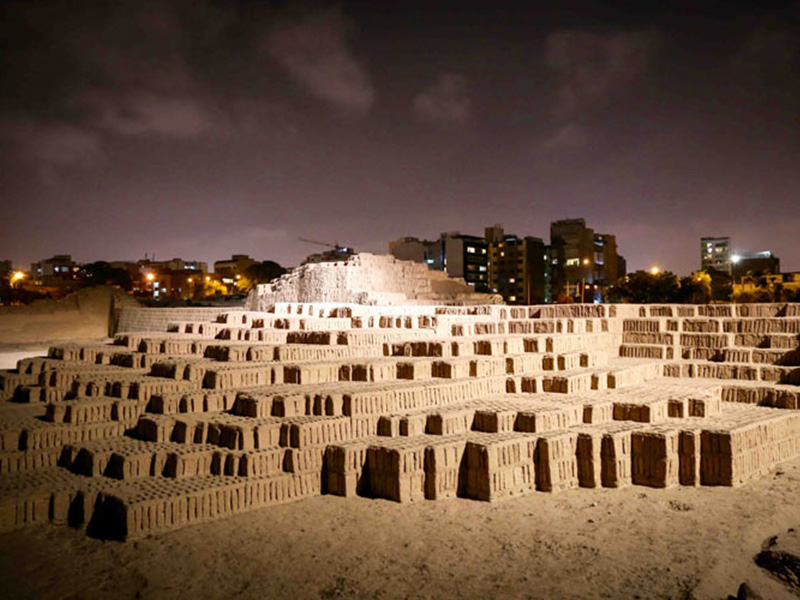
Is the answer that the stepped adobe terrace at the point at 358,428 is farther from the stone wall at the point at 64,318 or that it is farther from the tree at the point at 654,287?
the tree at the point at 654,287

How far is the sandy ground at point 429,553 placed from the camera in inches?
300

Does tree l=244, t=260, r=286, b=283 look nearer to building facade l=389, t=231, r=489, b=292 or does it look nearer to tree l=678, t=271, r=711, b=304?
building facade l=389, t=231, r=489, b=292

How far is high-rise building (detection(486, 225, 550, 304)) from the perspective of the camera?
311 ft

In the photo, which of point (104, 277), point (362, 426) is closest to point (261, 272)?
point (104, 277)

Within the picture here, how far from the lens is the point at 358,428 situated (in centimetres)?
1194

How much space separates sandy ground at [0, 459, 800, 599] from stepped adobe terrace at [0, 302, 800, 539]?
1.48ft

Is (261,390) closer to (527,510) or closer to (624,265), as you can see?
(527,510)

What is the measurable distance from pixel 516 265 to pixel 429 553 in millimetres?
89247

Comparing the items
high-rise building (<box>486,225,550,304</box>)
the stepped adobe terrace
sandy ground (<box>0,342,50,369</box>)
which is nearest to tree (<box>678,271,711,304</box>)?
the stepped adobe terrace

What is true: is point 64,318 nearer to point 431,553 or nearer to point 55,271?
point 431,553

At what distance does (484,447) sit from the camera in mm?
10461

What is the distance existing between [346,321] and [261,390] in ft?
35.5

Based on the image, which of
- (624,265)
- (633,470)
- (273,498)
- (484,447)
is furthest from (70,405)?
(624,265)


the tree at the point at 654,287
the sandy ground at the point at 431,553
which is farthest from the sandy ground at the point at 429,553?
the tree at the point at 654,287
